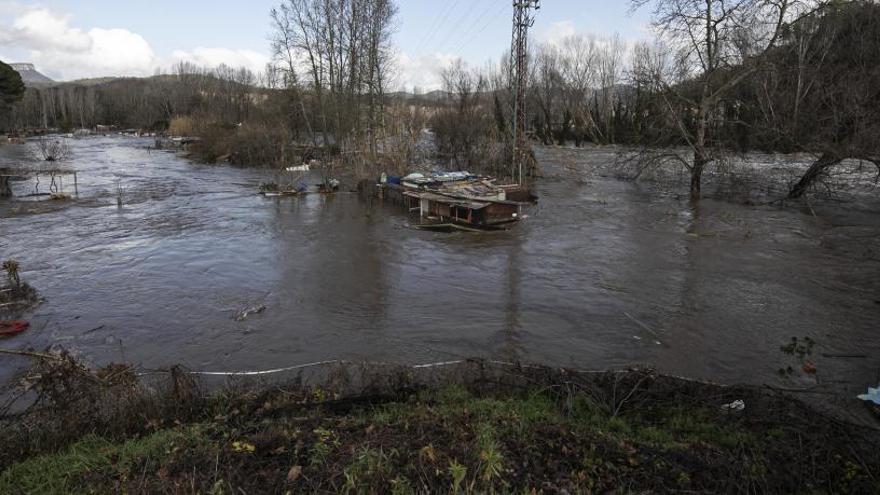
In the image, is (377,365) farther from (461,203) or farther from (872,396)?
(461,203)

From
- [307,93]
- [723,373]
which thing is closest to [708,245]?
[723,373]

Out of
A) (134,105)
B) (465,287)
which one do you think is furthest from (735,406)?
(134,105)

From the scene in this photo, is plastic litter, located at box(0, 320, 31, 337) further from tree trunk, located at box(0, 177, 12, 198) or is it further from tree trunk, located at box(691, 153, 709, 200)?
tree trunk, located at box(691, 153, 709, 200)

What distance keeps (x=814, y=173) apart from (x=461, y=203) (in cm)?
1228

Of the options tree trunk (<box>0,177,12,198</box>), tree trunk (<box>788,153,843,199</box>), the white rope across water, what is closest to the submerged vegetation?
the white rope across water

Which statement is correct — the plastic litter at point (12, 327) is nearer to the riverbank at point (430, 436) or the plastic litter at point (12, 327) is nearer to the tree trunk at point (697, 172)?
the riverbank at point (430, 436)

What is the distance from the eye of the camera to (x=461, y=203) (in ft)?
53.4

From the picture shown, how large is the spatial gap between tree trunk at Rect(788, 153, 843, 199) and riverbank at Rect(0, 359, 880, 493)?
A: 49.1ft

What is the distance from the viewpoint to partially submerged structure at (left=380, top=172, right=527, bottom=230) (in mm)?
16188

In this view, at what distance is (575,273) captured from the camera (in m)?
11.8

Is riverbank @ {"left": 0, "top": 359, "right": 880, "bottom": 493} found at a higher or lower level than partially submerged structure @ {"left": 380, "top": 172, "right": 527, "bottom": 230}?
lower

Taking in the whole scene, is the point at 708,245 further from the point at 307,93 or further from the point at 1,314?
the point at 307,93

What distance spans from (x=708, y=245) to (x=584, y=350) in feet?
26.9

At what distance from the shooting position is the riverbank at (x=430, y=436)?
3.87 m
